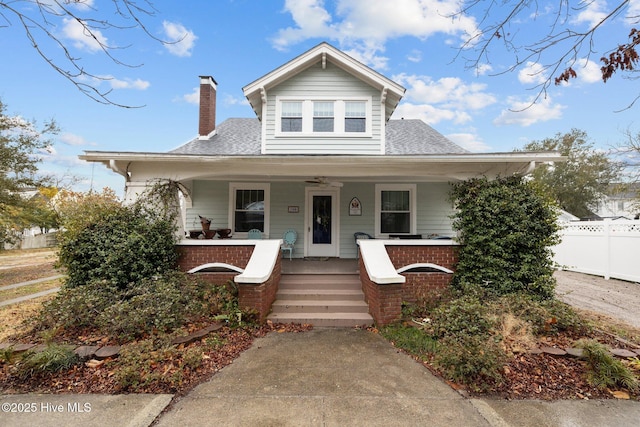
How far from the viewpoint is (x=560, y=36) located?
Result: 3197 mm

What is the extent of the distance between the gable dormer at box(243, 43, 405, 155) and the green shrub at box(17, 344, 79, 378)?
6342 mm

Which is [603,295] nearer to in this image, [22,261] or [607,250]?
[607,250]

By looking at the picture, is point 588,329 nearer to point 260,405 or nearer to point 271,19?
point 260,405

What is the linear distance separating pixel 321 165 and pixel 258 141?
4461 millimetres

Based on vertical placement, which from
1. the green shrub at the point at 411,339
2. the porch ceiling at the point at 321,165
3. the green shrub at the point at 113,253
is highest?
the porch ceiling at the point at 321,165

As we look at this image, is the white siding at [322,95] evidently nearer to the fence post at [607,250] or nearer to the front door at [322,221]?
the front door at [322,221]

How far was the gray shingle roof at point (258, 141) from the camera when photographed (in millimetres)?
9602

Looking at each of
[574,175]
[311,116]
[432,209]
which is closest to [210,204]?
[311,116]

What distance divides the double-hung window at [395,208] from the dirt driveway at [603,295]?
4.13 metres

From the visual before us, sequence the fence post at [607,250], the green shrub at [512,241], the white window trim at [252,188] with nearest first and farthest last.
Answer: the green shrub at [512,241] < the white window trim at [252,188] < the fence post at [607,250]

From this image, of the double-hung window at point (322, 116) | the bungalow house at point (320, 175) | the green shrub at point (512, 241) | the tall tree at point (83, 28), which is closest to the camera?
the tall tree at point (83, 28)

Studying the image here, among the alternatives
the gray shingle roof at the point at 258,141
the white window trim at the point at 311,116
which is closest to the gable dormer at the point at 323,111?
the white window trim at the point at 311,116

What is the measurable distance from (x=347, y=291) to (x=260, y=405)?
3544mm

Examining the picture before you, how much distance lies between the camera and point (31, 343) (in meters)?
4.25
